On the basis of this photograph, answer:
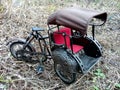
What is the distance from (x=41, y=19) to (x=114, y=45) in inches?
63.2

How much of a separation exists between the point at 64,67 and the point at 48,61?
0.66 metres

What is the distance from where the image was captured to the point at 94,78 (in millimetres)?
3604

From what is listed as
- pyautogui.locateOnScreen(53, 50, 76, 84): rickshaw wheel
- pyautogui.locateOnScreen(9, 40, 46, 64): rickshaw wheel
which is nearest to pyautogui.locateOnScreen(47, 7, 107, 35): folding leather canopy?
pyautogui.locateOnScreen(53, 50, 76, 84): rickshaw wheel

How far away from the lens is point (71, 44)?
11.0ft

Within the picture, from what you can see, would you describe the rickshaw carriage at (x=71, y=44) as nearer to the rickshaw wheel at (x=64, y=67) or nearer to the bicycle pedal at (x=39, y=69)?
the rickshaw wheel at (x=64, y=67)

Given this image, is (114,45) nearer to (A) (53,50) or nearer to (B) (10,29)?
(A) (53,50)

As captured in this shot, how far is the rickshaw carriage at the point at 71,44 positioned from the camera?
3182mm

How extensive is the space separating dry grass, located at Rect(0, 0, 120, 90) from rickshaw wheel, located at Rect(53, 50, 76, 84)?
3.5 inches

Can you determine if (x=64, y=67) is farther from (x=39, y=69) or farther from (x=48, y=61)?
(x=48, y=61)

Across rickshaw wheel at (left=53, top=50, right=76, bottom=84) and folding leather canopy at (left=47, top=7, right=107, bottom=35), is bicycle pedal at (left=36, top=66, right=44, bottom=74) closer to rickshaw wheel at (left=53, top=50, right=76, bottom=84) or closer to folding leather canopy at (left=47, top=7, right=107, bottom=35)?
rickshaw wheel at (left=53, top=50, right=76, bottom=84)

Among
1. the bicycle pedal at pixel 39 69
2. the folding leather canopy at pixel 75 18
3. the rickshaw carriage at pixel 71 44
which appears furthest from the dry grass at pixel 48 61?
the folding leather canopy at pixel 75 18

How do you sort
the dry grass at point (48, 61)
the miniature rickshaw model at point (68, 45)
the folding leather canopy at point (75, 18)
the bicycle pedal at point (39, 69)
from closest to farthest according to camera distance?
the folding leather canopy at point (75, 18), the miniature rickshaw model at point (68, 45), the dry grass at point (48, 61), the bicycle pedal at point (39, 69)

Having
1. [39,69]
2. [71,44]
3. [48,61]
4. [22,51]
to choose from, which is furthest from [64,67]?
[22,51]

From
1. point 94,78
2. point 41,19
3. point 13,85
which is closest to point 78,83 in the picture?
point 94,78
